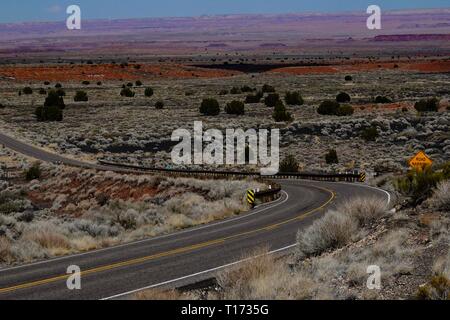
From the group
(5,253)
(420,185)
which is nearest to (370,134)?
(420,185)

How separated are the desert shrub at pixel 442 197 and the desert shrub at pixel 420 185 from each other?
40.1 inches

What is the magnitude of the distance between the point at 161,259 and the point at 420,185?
8092 mm

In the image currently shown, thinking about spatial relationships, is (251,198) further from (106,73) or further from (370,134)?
(106,73)

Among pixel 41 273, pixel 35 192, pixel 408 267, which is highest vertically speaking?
pixel 408 267

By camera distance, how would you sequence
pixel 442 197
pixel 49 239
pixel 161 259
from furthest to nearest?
pixel 49 239, pixel 161 259, pixel 442 197

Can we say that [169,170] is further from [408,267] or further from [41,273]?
[408,267]

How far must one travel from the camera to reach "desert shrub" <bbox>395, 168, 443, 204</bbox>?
18916 millimetres

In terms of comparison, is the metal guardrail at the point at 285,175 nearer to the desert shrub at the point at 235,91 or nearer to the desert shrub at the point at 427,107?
the desert shrub at the point at 427,107

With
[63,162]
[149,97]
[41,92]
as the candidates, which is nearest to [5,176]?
[63,162]

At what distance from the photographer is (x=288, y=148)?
5425 cm

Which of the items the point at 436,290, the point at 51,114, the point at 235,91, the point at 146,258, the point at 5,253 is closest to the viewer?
the point at 436,290

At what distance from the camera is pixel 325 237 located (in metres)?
16.5

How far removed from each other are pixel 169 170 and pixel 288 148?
14198 mm

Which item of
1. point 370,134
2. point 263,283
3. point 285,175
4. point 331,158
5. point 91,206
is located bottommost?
point 285,175
